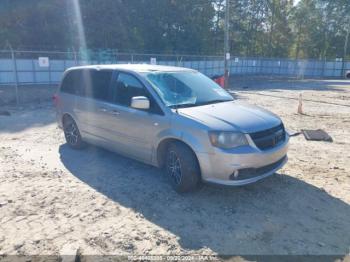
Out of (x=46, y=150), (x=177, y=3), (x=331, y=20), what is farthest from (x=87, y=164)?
(x=331, y=20)

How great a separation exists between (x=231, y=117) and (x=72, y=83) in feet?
12.5

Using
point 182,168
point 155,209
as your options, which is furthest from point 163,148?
point 155,209

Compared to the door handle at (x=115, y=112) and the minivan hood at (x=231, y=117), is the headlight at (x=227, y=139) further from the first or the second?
the door handle at (x=115, y=112)

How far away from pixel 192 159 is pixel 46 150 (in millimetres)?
3907

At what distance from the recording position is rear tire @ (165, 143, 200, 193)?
169 inches

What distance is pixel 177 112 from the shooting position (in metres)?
4.47

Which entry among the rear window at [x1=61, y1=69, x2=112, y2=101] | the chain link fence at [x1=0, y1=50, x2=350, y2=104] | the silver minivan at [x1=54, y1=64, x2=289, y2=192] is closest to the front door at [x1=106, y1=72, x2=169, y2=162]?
the silver minivan at [x1=54, y1=64, x2=289, y2=192]

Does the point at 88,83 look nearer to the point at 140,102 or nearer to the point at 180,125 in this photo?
the point at 140,102

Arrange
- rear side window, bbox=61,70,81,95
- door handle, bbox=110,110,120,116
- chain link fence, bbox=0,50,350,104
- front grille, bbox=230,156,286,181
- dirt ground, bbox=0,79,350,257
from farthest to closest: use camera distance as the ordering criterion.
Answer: chain link fence, bbox=0,50,350,104
rear side window, bbox=61,70,81,95
door handle, bbox=110,110,120,116
front grille, bbox=230,156,286,181
dirt ground, bbox=0,79,350,257

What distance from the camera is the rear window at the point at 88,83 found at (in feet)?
18.7

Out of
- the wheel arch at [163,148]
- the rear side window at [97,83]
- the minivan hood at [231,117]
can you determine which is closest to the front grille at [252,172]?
the minivan hood at [231,117]

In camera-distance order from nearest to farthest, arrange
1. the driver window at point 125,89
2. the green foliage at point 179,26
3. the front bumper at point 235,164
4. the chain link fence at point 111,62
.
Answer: the front bumper at point 235,164, the driver window at point 125,89, the chain link fence at point 111,62, the green foliage at point 179,26

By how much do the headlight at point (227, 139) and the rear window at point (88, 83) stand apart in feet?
7.93

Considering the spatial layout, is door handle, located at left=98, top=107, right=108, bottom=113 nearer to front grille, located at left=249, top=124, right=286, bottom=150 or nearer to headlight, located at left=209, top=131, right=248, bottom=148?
headlight, located at left=209, top=131, right=248, bottom=148
